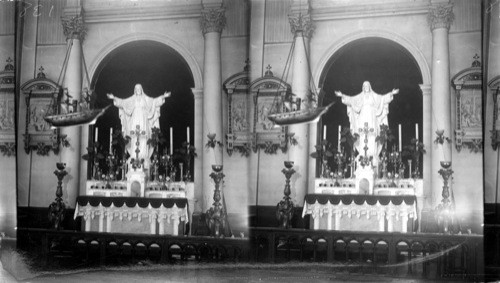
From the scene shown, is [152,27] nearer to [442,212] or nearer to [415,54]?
[415,54]

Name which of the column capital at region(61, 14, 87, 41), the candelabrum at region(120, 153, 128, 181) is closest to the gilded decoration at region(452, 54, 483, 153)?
the candelabrum at region(120, 153, 128, 181)

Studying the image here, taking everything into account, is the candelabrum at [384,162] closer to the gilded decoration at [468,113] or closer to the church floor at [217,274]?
the gilded decoration at [468,113]

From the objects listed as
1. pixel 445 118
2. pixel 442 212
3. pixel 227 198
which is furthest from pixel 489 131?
pixel 227 198

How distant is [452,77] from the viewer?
5.29m

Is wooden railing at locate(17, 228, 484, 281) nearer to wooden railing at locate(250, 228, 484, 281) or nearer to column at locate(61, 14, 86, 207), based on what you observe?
wooden railing at locate(250, 228, 484, 281)

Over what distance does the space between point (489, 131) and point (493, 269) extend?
49.3 inches

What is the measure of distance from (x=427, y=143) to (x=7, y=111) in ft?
13.5

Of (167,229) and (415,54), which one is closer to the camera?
(415,54)

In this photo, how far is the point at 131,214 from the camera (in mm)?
5895

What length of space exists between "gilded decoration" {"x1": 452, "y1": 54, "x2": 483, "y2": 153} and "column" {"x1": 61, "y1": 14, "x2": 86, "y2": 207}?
3515 millimetres

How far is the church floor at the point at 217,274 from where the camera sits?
540 cm

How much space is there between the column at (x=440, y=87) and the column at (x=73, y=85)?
130 inches

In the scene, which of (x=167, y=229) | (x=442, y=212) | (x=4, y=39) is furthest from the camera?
(x=4, y=39)

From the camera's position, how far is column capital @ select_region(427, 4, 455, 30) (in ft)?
17.0
